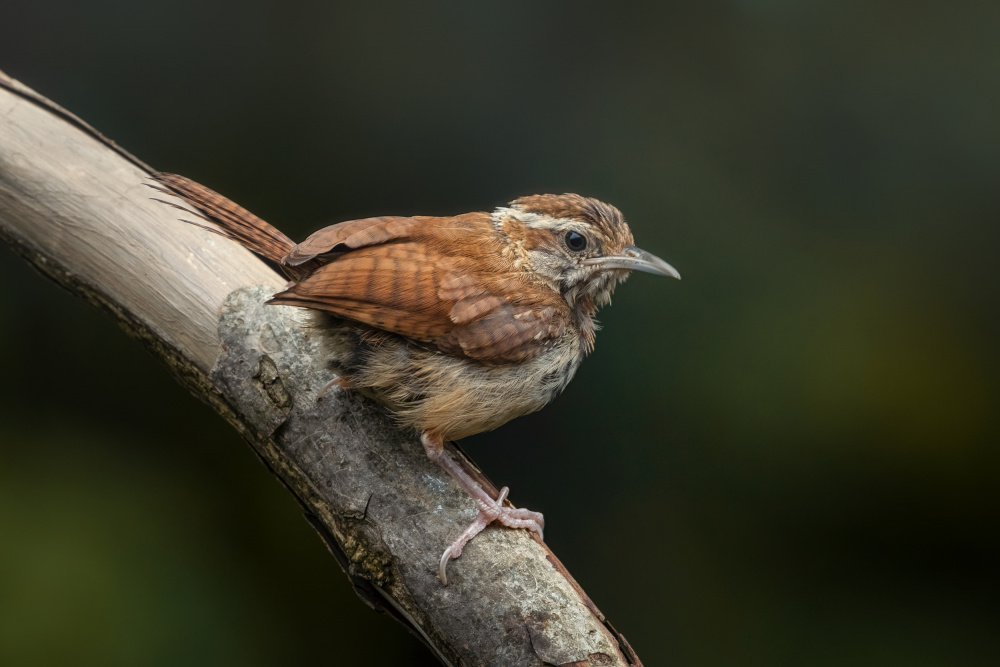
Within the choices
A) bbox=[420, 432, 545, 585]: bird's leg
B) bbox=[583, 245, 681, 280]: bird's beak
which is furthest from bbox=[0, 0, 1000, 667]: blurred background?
bbox=[420, 432, 545, 585]: bird's leg

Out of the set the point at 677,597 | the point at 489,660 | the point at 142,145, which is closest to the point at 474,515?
the point at 489,660

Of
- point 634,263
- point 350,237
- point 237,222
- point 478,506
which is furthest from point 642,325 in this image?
point 237,222

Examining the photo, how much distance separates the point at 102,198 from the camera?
265cm

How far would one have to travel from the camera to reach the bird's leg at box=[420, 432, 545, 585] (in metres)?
2.09

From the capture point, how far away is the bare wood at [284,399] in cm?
203

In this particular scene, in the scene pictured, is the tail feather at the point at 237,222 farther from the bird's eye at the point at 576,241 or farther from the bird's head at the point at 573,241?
the bird's eye at the point at 576,241

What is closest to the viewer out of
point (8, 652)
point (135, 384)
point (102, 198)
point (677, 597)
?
point (102, 198)

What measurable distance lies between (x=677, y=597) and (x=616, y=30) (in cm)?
234

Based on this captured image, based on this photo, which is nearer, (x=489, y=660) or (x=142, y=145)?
(x=489, y=660)

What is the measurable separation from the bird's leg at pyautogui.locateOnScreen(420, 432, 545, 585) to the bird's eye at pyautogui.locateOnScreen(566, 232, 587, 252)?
2.25 ft

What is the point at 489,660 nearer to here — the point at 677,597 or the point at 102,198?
the point at 677,597

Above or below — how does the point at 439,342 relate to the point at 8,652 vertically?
above

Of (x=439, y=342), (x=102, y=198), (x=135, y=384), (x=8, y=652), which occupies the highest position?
(x=439, y=342)

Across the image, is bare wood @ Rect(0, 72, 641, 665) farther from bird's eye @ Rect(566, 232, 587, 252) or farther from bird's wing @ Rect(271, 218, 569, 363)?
bird's eye @ Rect(566, 232, 587, 252)
